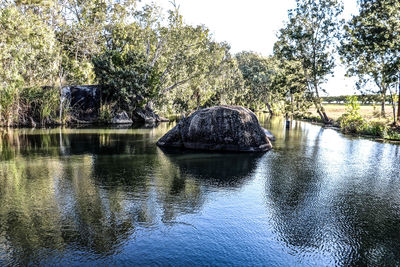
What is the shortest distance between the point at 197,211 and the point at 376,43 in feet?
62.6

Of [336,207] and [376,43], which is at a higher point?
[376,43]

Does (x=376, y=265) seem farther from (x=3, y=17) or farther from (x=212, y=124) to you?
(x=3, y=17)

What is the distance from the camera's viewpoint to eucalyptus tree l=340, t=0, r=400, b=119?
19031mm

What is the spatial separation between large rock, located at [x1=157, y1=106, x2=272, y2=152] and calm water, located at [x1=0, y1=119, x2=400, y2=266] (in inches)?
71.0

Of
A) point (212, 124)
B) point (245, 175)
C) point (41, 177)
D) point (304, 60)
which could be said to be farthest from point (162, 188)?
point (304, 60)

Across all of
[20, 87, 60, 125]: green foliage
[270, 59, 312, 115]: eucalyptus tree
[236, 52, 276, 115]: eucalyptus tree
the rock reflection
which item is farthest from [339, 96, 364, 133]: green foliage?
[236, 52, 276, 115]: eucalyptus tree

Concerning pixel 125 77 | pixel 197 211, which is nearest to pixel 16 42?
pixel 197 211

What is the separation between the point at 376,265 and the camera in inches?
167

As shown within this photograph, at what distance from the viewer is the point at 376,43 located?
65.1 ft

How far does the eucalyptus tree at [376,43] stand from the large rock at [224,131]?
11.7 metres

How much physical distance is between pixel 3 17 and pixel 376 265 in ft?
49.6

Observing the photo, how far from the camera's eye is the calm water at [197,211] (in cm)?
446

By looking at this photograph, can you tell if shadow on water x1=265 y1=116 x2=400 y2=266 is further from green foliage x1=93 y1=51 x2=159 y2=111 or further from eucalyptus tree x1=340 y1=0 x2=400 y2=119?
green foliage x1=93 y1=51 x2=159 y2=111

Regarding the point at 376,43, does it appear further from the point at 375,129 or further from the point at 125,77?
the point at 125,77
